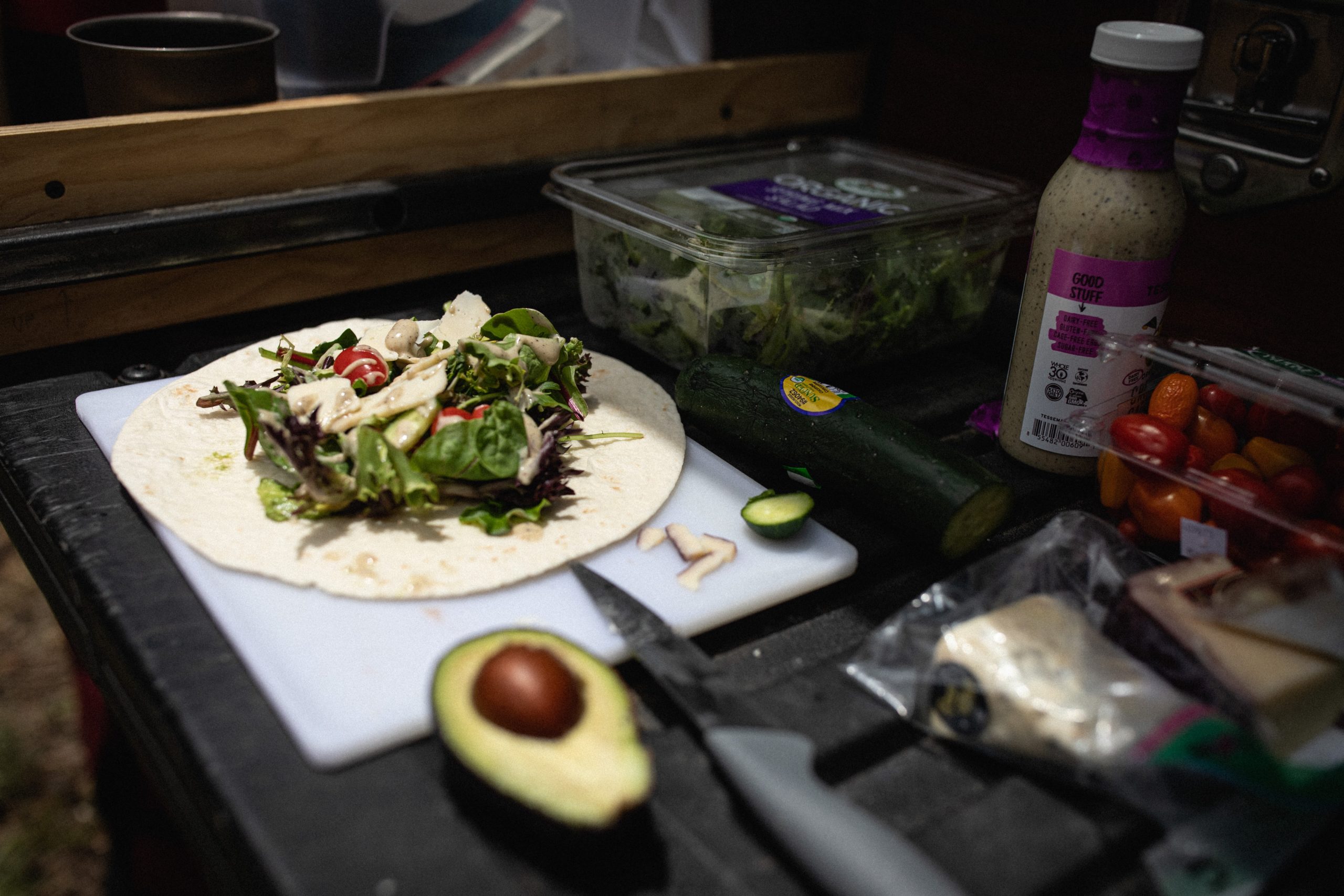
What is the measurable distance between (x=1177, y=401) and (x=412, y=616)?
1.03 metres

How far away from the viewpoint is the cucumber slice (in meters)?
1.33

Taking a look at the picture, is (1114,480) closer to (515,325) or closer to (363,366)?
(515,325)

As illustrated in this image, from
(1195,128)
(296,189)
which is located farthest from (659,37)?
(1195,128)

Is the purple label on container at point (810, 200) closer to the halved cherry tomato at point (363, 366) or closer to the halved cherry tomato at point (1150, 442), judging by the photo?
the halved cherry tomato at point (1150, 442)

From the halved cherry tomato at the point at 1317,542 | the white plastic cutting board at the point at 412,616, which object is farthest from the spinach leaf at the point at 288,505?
the halved cherry tomato at the point at 1317,542

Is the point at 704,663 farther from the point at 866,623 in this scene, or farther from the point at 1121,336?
the point at 1121,336

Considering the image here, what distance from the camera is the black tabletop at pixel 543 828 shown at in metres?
0.89

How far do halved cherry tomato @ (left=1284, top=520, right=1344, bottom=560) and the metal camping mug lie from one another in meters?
1.81

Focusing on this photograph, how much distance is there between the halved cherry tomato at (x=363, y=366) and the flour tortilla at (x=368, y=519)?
0.18 meters

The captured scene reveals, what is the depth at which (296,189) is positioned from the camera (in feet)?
6.47

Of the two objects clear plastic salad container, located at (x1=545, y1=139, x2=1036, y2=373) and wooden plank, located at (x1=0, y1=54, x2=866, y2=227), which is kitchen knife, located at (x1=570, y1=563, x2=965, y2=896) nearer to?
clear plastic salad container, located at (x1=545, y1=139, x2=1036, y2=373)

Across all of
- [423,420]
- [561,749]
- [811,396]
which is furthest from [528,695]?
[811,396]

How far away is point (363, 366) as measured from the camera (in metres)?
1.51

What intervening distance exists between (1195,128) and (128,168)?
1.87 metres
